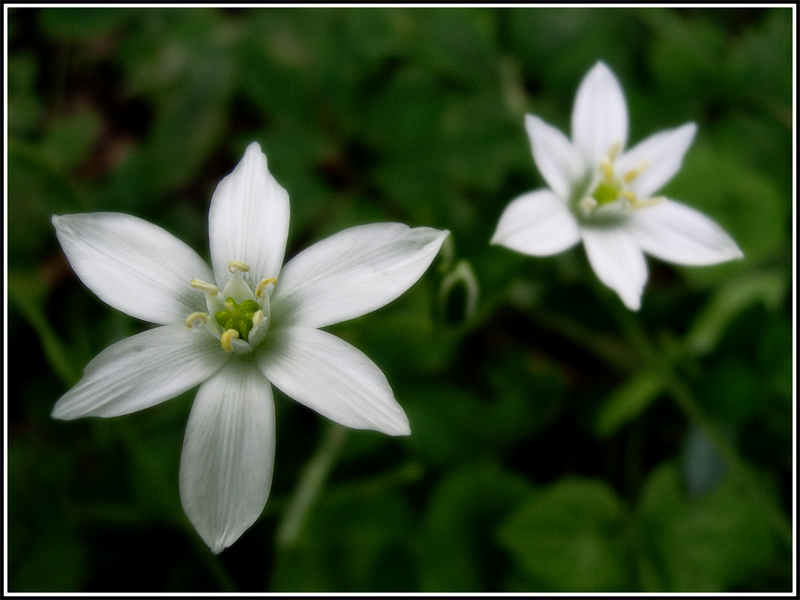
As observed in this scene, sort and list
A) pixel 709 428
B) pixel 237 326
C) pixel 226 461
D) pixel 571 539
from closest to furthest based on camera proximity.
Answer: pixel 226 461, pixel 237 326, pixel 571 539, pixel 709 428

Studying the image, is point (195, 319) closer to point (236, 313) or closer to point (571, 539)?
point (236, 313)

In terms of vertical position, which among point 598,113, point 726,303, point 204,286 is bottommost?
point 726,303

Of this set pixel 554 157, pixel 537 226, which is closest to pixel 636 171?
pixel 554 157

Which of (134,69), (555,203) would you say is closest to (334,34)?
(134,69)

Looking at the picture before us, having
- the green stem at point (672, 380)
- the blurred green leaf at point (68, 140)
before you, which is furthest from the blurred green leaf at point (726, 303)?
the blurred green leaf at point (68, 140)

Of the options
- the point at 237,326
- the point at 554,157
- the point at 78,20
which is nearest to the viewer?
the point at 237,326

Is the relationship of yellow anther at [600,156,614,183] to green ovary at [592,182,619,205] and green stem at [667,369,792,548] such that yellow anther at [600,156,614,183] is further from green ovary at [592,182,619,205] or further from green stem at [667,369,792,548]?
green stem at [667,369,792,548]
